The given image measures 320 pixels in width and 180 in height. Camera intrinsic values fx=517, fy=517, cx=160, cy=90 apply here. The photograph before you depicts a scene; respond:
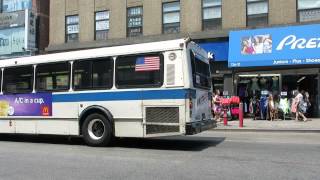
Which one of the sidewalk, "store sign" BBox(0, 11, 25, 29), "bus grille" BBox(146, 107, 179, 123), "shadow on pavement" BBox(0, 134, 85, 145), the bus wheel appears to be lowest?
"shadow on pavement" BBox(0, 134, 85, 145)

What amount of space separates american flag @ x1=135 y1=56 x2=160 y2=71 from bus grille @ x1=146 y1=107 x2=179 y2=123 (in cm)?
101

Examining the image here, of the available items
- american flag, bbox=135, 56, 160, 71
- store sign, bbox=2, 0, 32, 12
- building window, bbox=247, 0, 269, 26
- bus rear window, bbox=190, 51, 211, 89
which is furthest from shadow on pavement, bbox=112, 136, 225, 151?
store sign, bbox=2, 0, 32, 12

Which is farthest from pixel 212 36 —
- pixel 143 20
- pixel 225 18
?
pixel 143 20

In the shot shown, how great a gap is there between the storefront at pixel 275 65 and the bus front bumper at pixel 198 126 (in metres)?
11.1

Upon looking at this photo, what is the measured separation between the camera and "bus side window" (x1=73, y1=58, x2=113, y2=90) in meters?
13.7

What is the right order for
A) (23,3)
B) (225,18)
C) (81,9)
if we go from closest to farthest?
(225,18), (81,9), (23,3)

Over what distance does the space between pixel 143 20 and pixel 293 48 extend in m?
9.32

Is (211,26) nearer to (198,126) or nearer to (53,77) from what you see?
(53,77)

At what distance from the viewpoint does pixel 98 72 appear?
13875 millimetres

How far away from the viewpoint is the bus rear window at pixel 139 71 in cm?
1291

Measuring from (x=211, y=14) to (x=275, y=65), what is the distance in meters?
5.12

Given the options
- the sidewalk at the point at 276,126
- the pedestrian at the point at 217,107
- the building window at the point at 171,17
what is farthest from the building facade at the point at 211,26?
the sidewalk at the point at 276,126

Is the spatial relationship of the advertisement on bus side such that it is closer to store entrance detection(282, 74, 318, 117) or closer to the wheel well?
the wheel well

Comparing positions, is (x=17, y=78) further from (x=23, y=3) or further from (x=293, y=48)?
(x=23, y=3)
